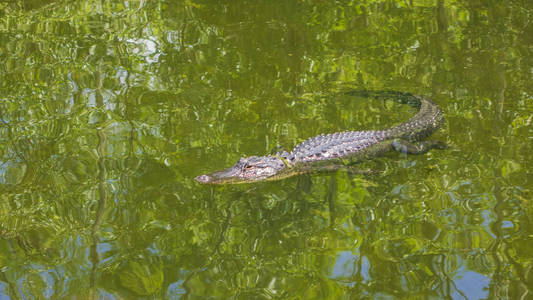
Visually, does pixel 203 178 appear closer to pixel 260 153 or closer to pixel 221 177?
pixel 221 177

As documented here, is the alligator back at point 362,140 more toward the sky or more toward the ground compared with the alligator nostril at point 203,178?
more toward the sky

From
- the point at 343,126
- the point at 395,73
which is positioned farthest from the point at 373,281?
the point at 395,73

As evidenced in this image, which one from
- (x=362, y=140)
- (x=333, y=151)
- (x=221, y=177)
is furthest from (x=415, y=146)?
(x=221, y=177)

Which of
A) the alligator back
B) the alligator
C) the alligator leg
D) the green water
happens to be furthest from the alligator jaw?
the alligator leg

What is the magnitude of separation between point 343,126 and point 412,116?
79 centimetres

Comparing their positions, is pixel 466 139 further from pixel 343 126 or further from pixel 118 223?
pixel 118 223

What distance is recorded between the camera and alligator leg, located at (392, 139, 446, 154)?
4.99 m

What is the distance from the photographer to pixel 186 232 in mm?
4102

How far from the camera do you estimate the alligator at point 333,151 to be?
470cm

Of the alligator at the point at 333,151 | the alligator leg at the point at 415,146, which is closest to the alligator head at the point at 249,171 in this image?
the alligator at the point at 333,151

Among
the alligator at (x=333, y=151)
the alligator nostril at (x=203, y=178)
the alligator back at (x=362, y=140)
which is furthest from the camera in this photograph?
the alligator back at (x=362, y=140)

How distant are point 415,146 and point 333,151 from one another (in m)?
0.79

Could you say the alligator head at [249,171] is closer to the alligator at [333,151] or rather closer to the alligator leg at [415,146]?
the alligator at [333,151]

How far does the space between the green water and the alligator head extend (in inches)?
4.5
